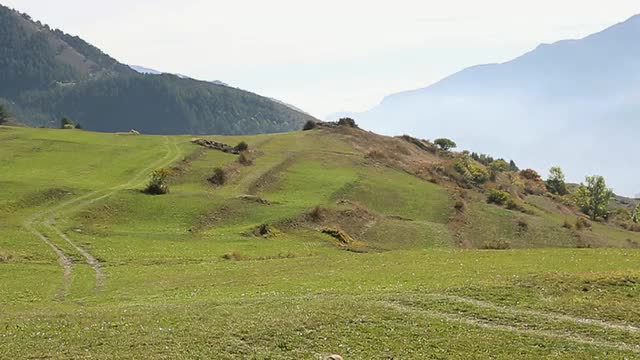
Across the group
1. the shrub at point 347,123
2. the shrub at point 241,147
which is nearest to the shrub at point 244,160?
the shrub at point 241,147

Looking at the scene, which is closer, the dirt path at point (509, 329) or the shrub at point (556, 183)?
the dirt path at point (509, 329)

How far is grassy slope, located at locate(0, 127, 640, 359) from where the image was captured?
24422 millimetres

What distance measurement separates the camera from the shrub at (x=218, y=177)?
8119cm

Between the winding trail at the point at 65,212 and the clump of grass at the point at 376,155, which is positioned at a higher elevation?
the clump of grass at the point at 376,155

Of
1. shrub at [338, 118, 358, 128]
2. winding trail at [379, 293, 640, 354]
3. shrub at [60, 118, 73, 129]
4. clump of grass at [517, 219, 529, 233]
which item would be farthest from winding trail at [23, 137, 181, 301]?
shrub at [60, 118, 73, 129]

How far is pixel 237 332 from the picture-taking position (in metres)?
25.2

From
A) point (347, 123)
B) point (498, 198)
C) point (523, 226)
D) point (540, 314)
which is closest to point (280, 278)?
point (540, 314)

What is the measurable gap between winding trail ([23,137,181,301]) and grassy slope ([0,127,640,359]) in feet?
1.95

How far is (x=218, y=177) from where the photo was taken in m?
82.1

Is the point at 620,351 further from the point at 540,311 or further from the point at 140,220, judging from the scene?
the point at 140,220

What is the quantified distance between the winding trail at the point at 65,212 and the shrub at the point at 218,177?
8.63 m

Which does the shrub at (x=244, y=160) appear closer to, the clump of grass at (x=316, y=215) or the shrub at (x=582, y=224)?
the clump of grass at (x=316, y=215)

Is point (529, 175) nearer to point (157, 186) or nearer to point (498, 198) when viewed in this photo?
point (498, 198)

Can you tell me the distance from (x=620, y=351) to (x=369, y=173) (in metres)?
74.8
